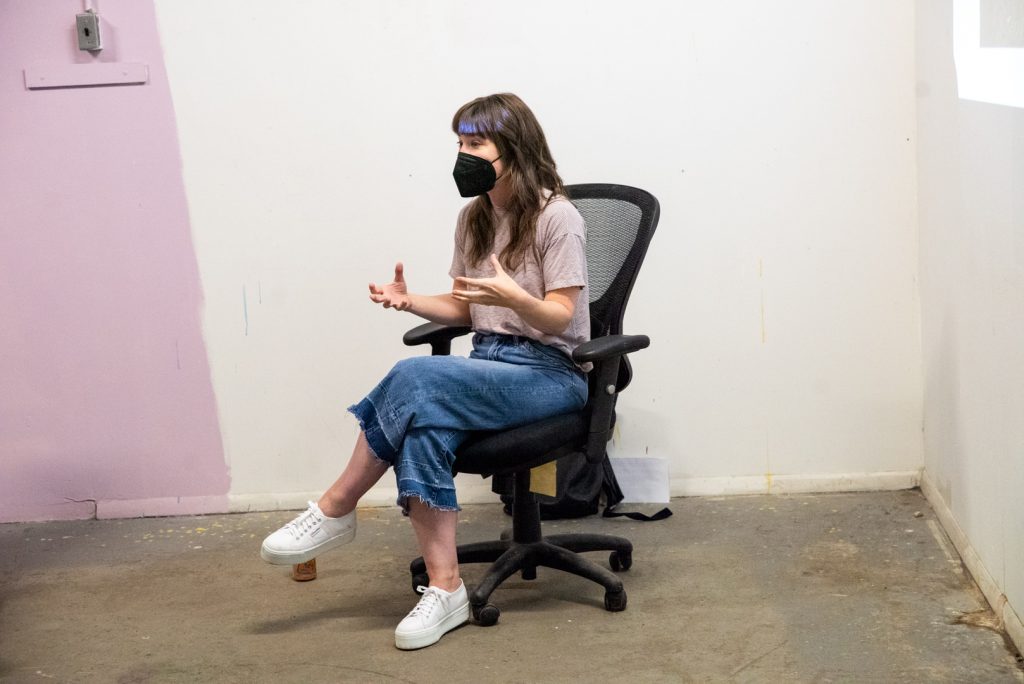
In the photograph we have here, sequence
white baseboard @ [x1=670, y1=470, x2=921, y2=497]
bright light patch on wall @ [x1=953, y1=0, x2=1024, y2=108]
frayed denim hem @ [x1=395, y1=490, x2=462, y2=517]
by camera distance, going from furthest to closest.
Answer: white baseboard @ [x1=670, y1=470, x2=921, y2=497], frayed denim hem @ [x1=395, y1=490, x2=462, y2=517], bright light patch on wall @ [x1=953, y1=0, x2=1024, y2=108]

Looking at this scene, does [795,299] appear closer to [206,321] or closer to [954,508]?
[954,508]

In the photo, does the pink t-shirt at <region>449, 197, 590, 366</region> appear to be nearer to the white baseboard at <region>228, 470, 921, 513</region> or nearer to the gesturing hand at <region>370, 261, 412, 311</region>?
the gesturing hand at <region>370, 261, 412, 311</region>

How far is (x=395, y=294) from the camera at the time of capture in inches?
101

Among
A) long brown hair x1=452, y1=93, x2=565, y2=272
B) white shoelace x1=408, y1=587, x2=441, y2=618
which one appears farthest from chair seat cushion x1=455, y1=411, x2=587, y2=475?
long brown hair x1=452, y1=93, x2=565, y2=272

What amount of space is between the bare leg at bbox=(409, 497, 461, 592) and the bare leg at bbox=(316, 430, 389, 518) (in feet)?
0.38

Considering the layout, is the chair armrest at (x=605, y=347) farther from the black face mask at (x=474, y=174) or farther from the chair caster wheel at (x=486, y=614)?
the chair caster wheel at (x=486, y=614)

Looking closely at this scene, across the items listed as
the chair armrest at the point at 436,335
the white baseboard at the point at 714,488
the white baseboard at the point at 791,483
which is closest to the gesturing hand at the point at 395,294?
the chair armrest at the point at 436,335

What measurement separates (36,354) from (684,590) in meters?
2.05

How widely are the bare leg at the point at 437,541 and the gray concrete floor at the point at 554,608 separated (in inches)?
5.1

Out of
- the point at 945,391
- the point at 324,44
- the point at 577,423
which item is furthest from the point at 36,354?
the point at 945,391

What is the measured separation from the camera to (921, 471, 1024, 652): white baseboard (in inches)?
89.5

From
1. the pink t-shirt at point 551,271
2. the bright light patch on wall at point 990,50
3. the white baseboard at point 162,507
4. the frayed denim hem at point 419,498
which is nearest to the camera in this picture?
the bright light patch on wall at point 990,50

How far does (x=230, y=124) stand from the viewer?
11.0 feet

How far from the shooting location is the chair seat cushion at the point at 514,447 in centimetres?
244
